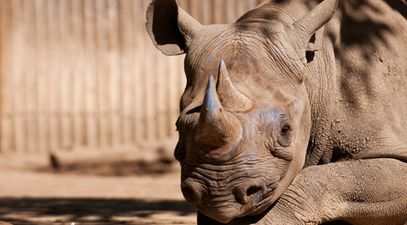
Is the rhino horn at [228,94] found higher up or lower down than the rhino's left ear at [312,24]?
lower down

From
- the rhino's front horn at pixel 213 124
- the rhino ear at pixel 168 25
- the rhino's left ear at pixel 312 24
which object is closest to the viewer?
the rhino's front horn at pixel 213 124

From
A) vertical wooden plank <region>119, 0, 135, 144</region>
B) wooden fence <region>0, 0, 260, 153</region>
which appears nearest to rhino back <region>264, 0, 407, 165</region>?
wooden fence <region>0, 0, 260, 153</region>

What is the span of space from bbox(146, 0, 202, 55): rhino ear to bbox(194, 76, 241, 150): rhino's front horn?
117 cm

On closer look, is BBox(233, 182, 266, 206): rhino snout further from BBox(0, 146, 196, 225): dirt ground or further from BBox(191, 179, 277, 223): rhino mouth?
BBox(0, 146, 196, 225): dirt ground

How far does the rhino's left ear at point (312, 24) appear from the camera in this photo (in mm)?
6762

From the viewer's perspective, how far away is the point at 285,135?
633 centimetres

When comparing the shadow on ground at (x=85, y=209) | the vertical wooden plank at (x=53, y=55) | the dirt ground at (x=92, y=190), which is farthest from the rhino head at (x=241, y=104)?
the vertical wooden plank at (x=53, y=55)

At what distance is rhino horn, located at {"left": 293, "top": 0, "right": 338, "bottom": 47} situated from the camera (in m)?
6.77

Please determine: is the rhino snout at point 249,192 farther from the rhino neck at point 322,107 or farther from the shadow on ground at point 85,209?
the shadow on ground at point 85,209

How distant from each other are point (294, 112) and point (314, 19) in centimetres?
63

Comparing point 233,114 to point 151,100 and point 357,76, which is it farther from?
point 151,100

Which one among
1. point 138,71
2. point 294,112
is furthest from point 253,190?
point 138,71

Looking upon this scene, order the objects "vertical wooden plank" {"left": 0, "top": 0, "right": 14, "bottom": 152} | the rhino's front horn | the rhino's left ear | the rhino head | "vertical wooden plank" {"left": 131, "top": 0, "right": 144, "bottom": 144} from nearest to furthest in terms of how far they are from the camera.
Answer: the rhino's front horn
the rhino head
the rhino's left ear
"vertical wooden plank" {"left": 131, "top": 0, "right": 144, "bottom": 144}
"vertical wooden plank" {"left": 0, "top": 0, "right": 14, "bottom": 152}

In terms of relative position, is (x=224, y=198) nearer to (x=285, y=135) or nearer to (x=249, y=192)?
(x=249, y=192)
